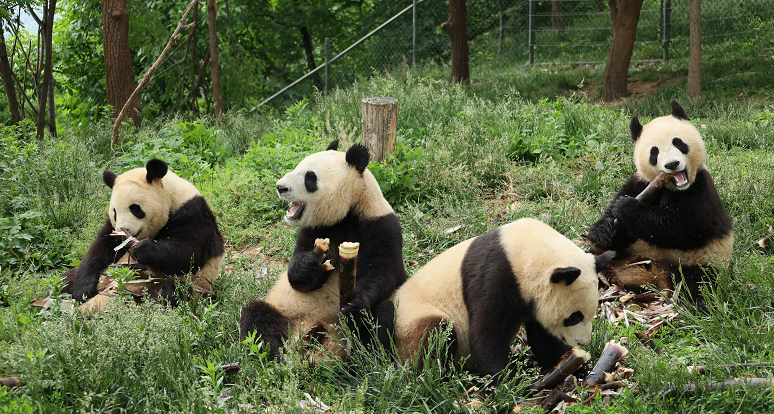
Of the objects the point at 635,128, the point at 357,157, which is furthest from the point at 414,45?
the point at 357,157

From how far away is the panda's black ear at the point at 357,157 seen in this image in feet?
12.2

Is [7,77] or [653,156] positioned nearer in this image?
[653,156]

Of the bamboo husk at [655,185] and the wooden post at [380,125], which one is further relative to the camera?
the wooden post at [380,125]

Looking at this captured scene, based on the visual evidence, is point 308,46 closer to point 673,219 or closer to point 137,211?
point 137,211

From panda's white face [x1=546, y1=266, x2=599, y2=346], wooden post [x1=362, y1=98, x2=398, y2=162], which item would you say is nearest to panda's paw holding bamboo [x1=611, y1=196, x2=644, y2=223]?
panda's white face [x1=546, y1=266, x2=599, y2=346]

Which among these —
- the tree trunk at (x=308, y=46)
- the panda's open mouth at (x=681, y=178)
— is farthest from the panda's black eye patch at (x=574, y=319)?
the tree trunk at (x=308, y=46)

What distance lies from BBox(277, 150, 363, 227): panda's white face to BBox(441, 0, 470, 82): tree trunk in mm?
10048

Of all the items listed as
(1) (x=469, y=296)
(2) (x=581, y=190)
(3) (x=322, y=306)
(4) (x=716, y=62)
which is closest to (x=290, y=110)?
(2) (x=581, y=190)

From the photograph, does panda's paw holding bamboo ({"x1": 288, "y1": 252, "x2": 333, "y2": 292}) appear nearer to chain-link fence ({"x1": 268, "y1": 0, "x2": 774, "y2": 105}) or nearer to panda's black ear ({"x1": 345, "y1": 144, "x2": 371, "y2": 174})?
panda's black ear ({"x1": 345, "y1": 144, "x2": 371, "y2": 174})

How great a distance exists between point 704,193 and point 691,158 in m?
0.29

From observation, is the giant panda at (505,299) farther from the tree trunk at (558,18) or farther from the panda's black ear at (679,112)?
the tree trunk at (558,18)

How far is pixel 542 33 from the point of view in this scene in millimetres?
17031

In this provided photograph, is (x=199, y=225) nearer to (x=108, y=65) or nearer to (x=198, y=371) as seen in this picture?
(x=198, y=371)

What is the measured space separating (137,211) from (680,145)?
3870mm
